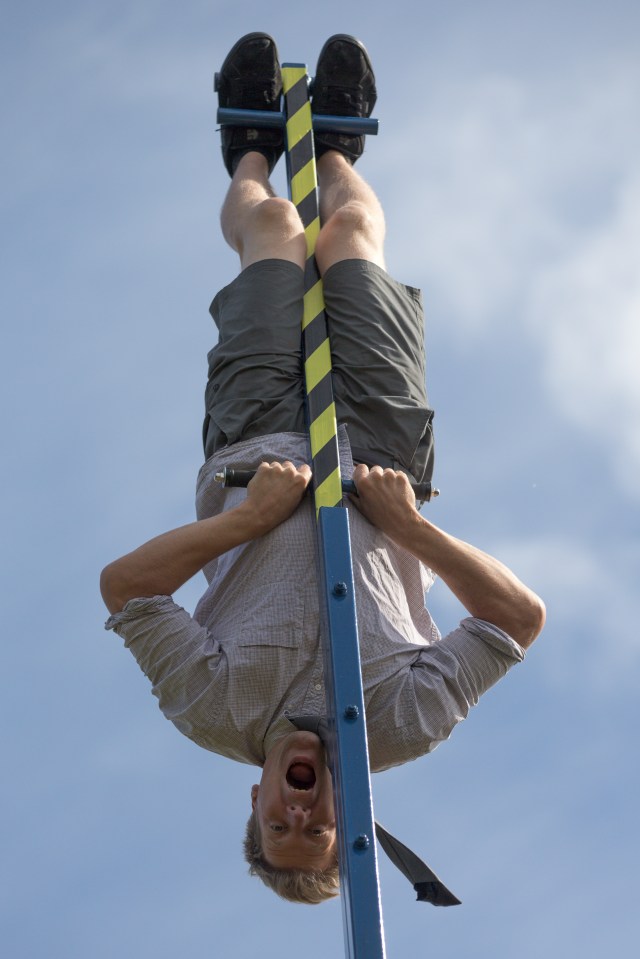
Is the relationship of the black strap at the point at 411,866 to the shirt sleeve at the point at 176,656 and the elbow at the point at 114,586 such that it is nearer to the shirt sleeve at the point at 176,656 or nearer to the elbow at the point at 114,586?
the shirt sleeve at the point at 176,656

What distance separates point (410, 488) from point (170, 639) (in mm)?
943

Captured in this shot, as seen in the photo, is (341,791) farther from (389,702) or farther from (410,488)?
(410,488)

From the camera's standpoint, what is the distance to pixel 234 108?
21.0 feet

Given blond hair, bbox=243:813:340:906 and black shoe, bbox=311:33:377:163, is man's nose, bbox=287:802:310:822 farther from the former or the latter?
black shoe, bbox=311:33:377:163

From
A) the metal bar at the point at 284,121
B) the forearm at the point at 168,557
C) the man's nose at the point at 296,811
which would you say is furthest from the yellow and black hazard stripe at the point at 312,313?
the man's nose at the point at 296,811

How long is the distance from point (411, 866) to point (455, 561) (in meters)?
0.99

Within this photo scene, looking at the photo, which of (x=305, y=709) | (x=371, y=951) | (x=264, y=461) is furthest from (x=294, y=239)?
(x=371, y=951)

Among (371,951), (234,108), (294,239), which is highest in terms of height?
(234,108)

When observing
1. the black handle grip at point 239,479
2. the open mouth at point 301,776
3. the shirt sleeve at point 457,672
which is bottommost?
the open mouth at point 301,776

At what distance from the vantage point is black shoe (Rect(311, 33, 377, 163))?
21.0 feet

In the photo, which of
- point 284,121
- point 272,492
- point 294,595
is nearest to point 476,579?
point 294,595

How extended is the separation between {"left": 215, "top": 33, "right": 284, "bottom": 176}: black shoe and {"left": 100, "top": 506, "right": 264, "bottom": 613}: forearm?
8.02 feet

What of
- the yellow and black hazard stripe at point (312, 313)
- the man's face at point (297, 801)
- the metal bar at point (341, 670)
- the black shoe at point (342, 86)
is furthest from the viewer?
the black shoe at point (342, 86)

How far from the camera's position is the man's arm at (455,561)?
4.71 m
